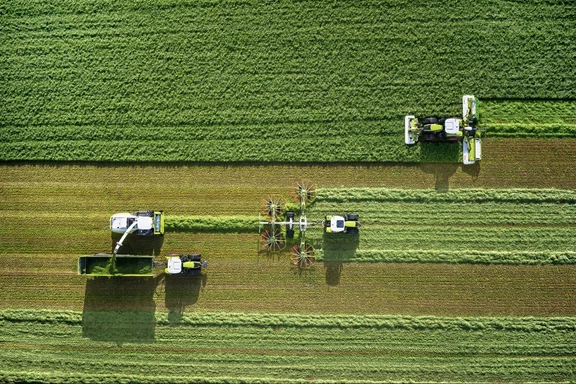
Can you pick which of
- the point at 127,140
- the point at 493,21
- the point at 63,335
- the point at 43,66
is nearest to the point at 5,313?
the point at 63,335

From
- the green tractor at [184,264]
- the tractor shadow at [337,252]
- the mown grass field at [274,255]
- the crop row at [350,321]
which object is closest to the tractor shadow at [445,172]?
the mown grass field at [274,255]

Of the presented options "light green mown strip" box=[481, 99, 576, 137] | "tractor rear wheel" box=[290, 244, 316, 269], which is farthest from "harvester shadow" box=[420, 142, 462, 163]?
"tractor rear wheel" box=[290, 244, 316, 269]

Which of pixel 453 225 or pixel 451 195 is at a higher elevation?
pixel 451 195

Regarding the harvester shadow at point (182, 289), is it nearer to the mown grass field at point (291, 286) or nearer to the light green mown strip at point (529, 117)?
the mown grass field at point (291, 286)

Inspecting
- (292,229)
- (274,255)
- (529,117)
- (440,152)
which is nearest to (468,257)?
(440,152)

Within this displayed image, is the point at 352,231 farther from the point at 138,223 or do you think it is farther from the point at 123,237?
the point at 123,237

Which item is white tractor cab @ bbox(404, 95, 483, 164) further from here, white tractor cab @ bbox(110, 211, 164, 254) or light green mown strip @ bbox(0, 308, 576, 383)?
white tractor cab @ bbox(110, 211, 164, 254)
